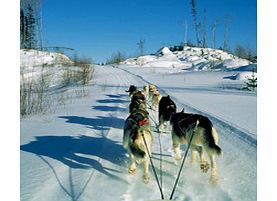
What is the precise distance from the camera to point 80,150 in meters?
3.73

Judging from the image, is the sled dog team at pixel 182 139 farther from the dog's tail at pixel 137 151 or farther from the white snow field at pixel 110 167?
the white snow field at pixel 110 167

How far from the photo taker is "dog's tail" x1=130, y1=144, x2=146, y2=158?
8.39 ft

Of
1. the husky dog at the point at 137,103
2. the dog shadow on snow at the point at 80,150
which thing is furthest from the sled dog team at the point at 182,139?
the husky dog at the point at 137,103

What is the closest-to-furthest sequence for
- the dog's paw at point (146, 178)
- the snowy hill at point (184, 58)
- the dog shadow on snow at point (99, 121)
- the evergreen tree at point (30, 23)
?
1. the dog's paw at point (146, 178)
2. the dog shadow on snow at point (99, 121)
3. the evergreen tree at point (30, 23)
4. the snowy hill at point (184, 58)

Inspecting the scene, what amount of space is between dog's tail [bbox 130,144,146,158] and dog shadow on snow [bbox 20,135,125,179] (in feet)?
1.28

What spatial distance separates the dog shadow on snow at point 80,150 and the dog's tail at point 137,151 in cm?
39

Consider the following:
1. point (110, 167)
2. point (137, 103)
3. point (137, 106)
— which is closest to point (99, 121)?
point (137, 103)

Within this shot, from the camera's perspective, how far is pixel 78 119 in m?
6.03

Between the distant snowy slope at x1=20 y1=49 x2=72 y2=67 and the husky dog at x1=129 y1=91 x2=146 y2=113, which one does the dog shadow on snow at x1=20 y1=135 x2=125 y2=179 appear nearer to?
the husky dog at x1=129 y1=91 x2=146 y2=113

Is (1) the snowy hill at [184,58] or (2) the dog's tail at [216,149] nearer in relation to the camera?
(2) the dog's tail at [216,149]

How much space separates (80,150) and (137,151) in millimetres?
1357

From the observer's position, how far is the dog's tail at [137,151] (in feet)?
8.39

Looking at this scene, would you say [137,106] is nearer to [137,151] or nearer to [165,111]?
[165,111]
